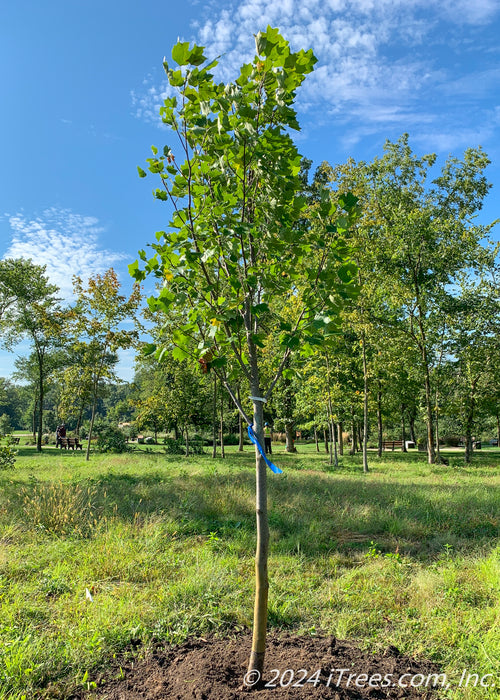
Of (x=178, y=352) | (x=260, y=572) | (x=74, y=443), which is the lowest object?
(x=74, y=443)

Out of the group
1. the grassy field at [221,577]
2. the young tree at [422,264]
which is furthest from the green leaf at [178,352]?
the young tree at [422,264]

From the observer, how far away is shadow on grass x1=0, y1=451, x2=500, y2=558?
19.4 feet

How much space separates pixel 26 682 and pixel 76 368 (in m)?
16.6

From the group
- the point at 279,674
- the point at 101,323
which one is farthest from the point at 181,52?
the point at 101,323

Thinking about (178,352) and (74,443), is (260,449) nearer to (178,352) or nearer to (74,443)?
(178,352)

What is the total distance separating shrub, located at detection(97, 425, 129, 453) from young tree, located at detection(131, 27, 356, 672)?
2018cm

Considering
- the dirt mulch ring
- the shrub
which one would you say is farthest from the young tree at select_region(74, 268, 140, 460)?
the dirt mulch ring

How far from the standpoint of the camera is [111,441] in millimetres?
21500

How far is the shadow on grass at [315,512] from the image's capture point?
5906mm

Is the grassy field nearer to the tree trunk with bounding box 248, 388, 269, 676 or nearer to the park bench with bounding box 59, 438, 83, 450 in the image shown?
the tree trunk with bounding box 248, 388, 269, 676

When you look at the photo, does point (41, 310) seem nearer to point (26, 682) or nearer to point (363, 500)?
point (363, 500)

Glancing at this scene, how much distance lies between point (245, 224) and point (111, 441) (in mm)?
21191

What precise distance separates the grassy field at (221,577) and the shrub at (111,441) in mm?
14184

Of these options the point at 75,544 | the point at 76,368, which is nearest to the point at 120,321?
the point at 76,368
